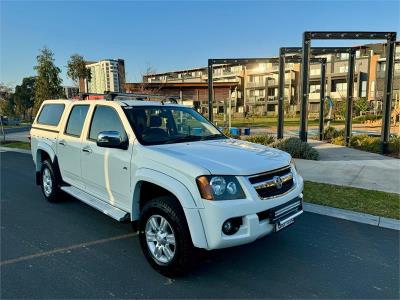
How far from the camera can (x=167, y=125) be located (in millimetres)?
4387

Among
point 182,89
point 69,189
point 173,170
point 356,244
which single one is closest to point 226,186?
point 173,170

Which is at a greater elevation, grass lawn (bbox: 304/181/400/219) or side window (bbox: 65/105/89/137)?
side window (bbox: 65/105/89/137)

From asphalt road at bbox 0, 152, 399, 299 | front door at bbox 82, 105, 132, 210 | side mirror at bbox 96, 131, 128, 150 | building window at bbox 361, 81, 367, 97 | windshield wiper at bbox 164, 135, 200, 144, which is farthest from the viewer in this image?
building window at bbox 361, 81, 367, 97

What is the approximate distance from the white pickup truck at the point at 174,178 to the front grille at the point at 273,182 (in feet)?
0.03

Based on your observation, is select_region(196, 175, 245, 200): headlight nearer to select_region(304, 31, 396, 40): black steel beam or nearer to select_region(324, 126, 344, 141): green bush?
select_region(304, 31, 396, 40): black steel beam

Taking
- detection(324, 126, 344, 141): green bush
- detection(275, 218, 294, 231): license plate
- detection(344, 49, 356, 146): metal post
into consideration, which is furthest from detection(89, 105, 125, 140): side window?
Answer: detection(324, 126, 344, 141): green bush

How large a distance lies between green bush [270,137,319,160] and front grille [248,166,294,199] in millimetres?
6736

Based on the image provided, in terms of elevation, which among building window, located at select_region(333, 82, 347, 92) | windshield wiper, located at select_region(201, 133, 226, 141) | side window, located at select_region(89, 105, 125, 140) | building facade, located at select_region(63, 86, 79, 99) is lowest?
windshield wiper, located at select_region(201, 133, 226, 141)

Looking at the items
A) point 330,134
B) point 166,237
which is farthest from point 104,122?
point 330,134

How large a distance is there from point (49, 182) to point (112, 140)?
9.42ft

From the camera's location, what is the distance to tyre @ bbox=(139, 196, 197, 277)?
3.05m

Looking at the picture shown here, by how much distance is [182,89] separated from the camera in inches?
944

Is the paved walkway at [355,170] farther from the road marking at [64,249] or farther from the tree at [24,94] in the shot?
the tree at [24,94]

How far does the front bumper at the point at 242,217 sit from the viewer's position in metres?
2.82
